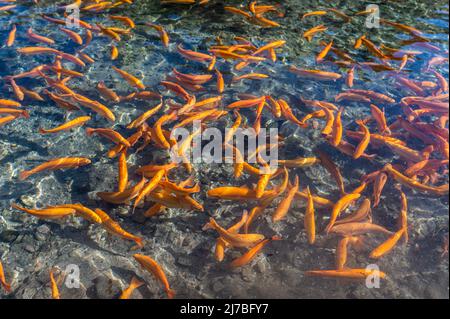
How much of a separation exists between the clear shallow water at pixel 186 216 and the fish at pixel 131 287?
69 mm

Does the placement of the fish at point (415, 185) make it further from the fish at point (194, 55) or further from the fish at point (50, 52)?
the fish at point (50, 52)

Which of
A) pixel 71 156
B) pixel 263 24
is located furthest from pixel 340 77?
pixel 71 156

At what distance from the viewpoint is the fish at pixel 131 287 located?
3.49 metres

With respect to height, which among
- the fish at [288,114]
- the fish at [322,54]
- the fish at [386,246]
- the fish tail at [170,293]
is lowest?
the fish tail at [170,293]

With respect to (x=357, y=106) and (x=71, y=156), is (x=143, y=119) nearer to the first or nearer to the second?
(x=71, y=156)

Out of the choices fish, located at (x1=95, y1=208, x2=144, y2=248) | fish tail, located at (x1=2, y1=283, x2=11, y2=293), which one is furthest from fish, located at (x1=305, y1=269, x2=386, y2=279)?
fish tail, located at (x1=2, y1=283, x2=11, y2=293)

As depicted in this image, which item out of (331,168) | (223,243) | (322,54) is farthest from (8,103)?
(322,54)

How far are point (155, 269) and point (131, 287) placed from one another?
0.29 meters

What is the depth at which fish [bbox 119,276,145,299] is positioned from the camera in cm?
349

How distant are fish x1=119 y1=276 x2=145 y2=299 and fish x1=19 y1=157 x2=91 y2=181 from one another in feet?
5.78

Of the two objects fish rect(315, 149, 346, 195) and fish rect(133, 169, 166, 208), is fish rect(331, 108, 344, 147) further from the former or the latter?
fish rect(133, 169, 166, 208)

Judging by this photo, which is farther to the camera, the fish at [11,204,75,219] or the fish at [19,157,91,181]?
the fish at [19,157,91,181]

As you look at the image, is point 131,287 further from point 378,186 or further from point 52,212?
point 378,186

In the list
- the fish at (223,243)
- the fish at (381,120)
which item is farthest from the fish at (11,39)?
the fish at (381,120)
